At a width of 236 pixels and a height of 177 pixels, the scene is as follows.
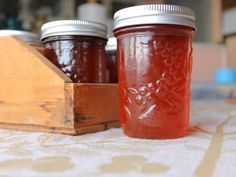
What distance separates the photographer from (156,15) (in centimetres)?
33

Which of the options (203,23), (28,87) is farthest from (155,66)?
(203,23)

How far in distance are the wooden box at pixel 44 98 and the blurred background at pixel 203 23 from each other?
0.70 meters

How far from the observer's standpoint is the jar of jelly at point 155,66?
1.09ft

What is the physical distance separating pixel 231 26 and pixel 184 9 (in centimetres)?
139

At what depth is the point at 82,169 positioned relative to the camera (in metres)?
0.23

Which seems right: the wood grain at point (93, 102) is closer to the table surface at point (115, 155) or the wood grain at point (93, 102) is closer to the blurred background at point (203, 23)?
the table surface at point (115, 155)

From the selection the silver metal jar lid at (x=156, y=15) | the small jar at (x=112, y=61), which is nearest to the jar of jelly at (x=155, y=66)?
the silver metal jar lid at (x=156, y=15)

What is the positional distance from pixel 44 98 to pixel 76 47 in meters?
0.07

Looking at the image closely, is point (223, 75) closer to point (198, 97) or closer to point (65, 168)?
point (198, 97)

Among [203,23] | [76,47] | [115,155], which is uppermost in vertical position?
[203,23]

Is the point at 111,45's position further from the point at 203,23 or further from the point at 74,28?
the point at 203,23

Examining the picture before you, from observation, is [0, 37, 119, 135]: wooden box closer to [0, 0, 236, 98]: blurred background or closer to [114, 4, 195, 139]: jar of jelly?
[114, 4, 195, 139]: jar of jelly

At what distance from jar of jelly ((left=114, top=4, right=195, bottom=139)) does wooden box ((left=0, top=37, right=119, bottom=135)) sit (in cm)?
6

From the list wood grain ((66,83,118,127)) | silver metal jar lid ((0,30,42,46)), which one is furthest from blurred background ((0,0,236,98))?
wood grain ((66,83,118,127))
